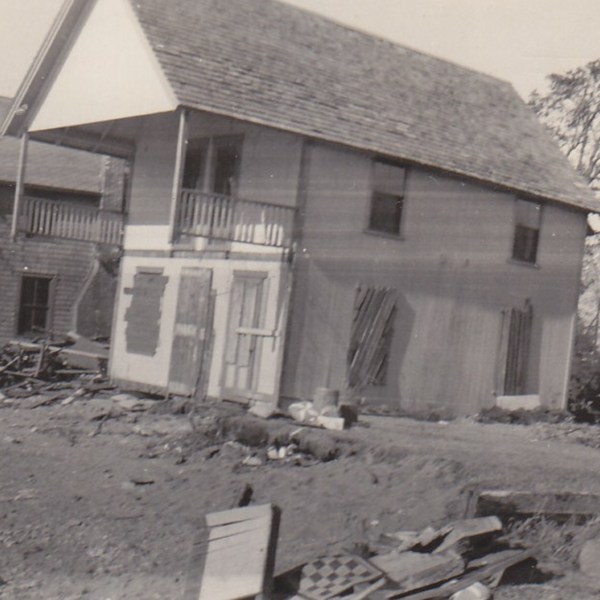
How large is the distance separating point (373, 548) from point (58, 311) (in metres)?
18.7

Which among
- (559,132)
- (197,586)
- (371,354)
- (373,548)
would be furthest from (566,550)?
(559,132)

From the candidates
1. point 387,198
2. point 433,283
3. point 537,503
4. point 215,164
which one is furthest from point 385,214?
point 537,503

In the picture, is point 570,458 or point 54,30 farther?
point 54,30

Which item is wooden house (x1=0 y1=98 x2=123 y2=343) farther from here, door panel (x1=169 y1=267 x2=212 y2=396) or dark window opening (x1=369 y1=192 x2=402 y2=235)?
dark window opening (x1=369 y1=192 x2=402 y2=235)

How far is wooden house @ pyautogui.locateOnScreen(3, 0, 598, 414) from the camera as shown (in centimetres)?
1554

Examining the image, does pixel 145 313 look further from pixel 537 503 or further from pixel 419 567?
pixel 419 567

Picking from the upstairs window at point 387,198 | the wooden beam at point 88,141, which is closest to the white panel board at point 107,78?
the wooden beam at point 88,141

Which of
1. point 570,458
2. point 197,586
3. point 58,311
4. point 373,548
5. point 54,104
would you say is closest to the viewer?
point 197,586

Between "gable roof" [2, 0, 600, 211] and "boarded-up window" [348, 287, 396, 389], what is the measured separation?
8.75 feet

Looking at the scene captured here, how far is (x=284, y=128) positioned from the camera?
592 inches

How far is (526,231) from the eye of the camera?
64.3ft

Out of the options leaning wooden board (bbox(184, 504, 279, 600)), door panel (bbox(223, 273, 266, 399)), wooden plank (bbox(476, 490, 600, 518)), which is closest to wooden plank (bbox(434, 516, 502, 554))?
wooden plank (bbox(476, 490, 600, 518))

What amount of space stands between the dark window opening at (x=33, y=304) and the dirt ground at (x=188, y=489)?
398 inches

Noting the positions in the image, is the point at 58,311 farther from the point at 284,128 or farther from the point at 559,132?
the point at 559,132
